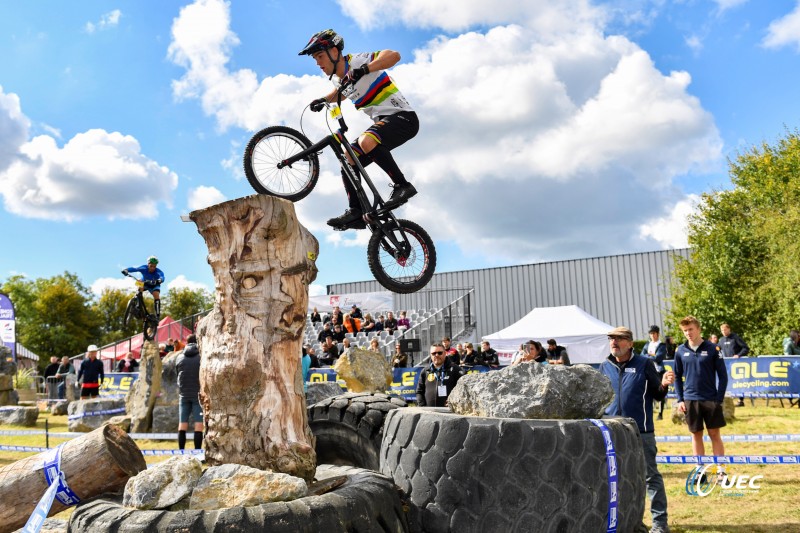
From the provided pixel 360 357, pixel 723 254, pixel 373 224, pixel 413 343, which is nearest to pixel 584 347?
pixel 413 343

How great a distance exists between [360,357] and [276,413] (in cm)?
1114

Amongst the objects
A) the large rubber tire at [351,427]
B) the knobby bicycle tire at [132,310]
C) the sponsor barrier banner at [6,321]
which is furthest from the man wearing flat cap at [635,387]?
the sponsor barrier banner at [6,321]

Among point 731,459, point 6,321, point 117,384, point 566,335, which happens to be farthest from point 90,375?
point 731,459

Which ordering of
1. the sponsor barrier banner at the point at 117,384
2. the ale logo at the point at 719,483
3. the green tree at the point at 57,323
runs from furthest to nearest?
the green tree at the point at 57,323 → the sponsor barrier banner at the point at 117,384 → the ale logo at the point at 719,483

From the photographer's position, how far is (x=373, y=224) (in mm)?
5363

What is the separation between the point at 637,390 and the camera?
568 cm

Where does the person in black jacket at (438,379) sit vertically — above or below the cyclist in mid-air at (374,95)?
below

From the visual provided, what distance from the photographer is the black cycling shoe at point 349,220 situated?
18.0 feet

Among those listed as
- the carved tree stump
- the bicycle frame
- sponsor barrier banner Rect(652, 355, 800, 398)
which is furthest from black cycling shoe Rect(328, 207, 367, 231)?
sponsor barrier banner Rect(652, 355, 800, 398)

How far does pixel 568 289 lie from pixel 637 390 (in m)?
24.9

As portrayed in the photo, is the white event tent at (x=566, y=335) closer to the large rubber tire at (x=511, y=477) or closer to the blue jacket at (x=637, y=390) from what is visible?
the blue jacket at (x=637, y=390)

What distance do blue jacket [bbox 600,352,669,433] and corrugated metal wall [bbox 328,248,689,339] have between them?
2096 centimetres

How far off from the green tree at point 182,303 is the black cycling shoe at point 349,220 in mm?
52447

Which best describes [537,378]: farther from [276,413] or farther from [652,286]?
[652,286]
